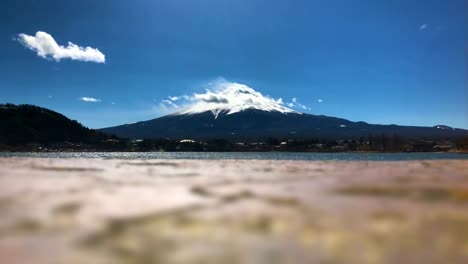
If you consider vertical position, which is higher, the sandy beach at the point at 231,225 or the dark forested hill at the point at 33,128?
the dark forested hill at the point at 33,128

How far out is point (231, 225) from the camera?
2.53 meters

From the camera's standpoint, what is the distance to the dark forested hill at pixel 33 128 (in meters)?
172

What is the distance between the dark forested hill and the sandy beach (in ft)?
604

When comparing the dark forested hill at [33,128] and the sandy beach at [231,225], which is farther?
the dark forested hill at [33,128]

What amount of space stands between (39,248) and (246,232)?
1.13 meters

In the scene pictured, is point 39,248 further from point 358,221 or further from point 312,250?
point 358,221

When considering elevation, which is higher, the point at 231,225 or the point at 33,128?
the point at 33,128

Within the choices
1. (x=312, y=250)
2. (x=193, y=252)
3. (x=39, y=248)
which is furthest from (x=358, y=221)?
(x=39, y=248)

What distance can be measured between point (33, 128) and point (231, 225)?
205 metres

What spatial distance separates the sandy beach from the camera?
2.08 meters

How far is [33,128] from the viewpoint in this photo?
7293 inches

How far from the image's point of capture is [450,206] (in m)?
3.18

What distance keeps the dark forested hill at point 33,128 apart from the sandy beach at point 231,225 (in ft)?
604

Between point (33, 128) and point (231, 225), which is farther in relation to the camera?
point (33, 128)
